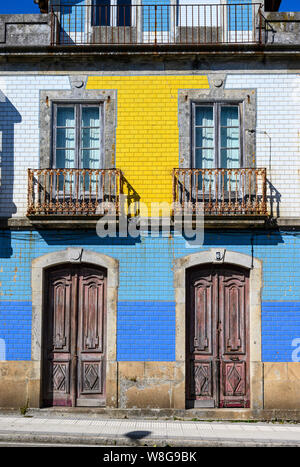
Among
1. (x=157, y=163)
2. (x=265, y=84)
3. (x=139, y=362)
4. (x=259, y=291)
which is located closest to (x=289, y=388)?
(x=259, y=291)

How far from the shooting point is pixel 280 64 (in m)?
11.3

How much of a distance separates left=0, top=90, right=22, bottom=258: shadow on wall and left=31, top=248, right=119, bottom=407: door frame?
2.38ft

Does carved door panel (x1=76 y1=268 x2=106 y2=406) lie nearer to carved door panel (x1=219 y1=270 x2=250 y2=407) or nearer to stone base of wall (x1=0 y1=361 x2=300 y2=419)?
stone base of wall (x1=0 y1=361 x2=300 y2=419)

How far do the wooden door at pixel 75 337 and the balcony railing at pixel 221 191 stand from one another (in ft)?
7.26

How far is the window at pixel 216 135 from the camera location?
11.3m

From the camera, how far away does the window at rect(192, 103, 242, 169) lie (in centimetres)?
1130

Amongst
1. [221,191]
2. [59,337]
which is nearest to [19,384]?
[59,337]

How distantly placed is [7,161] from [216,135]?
4053 mm

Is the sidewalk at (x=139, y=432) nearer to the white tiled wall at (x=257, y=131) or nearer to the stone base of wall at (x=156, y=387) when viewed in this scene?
the stone base of wall at (x=156, y=387)

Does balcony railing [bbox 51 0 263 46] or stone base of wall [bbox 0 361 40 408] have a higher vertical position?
balcony railing [bbox 51 0 263 46]

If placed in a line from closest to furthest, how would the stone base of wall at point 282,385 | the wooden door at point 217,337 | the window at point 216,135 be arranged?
the stone base of wall at point 282,385 < the wooden door at point 217,337 < the window at point 216,135

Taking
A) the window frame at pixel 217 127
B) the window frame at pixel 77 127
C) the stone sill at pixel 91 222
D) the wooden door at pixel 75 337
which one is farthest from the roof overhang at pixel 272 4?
the wooden door at pixel 75 337

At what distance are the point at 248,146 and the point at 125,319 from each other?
400cm

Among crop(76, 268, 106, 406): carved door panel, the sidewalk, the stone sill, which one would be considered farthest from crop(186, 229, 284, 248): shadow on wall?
the sidewalk
